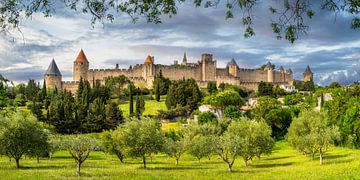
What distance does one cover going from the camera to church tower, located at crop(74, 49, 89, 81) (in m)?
135

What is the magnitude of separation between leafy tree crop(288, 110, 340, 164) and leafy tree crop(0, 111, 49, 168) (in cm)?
2051

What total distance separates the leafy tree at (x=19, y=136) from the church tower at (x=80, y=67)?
106 meters

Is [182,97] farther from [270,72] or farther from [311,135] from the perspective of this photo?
[270,72]

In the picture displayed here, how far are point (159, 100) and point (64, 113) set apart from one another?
3752 centimetres

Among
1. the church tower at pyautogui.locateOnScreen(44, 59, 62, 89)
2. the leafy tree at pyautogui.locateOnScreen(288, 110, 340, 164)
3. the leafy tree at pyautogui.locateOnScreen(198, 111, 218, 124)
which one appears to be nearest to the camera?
the leafy tree at pyautogui.locateOnScreen(288, 110, 340, 164)

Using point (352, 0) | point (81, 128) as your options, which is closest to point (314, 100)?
point (81, 128)

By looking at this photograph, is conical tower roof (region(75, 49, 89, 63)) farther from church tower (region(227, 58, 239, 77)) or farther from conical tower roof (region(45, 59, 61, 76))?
church tower (region(227, 58, 239, 77))

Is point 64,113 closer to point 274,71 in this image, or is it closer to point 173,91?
point 173,91

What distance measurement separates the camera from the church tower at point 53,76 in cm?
12612

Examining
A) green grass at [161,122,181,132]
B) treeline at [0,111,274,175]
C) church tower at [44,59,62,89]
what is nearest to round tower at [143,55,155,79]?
church tower at [44,59,62,89]

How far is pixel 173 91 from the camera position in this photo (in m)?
90.3

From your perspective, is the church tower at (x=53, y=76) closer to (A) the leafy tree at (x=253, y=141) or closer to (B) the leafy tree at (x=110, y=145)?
(B) the leafy tree at (x=110, y=145)

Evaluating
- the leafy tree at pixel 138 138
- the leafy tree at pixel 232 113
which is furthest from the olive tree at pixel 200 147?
the leafy tree at pixel 232 113

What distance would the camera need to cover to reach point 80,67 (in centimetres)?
13525
